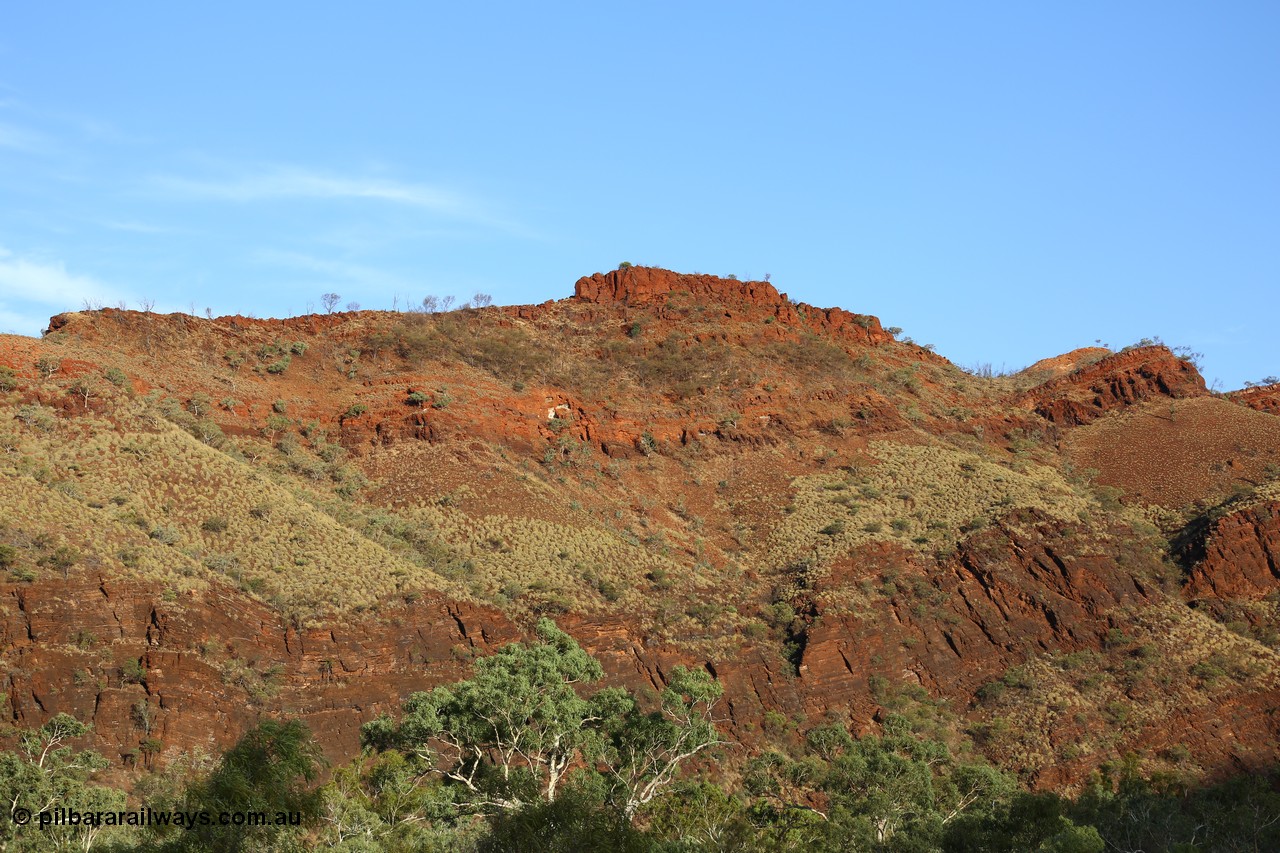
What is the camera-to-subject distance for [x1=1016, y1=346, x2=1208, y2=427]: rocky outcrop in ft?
246

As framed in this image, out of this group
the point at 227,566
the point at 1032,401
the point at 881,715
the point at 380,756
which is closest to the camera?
the point at 380,756

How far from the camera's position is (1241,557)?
2259 inches

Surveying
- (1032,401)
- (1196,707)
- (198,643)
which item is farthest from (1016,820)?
(1032,401)

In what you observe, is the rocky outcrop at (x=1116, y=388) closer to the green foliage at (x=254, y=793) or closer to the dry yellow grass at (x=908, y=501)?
the dry yellow grass at (x=908, y=501)

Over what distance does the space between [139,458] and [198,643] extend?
12146 mm

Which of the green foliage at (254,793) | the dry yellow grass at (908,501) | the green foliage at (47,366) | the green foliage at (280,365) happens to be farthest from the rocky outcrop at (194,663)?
the green foliage at (280,365)

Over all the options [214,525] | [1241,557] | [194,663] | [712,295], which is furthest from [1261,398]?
[194,663]

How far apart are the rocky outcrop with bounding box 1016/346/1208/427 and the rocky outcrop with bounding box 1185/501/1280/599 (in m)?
16.5

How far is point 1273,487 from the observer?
61.0 metres

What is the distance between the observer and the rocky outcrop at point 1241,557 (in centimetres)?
5641

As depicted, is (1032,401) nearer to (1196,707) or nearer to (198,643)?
(1196,707)

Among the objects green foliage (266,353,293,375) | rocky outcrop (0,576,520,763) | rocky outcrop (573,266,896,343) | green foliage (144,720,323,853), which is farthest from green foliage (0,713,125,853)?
rocky outcrop (573,266,896,343)

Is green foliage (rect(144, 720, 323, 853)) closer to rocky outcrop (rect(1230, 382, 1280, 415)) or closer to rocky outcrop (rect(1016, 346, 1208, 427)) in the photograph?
rocky outcrop (rect(1016, 346, 1208, 427))

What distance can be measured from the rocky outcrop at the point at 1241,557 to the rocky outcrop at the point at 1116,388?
651 inches
